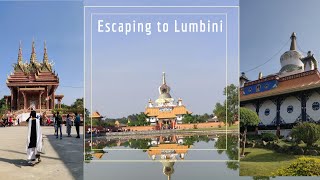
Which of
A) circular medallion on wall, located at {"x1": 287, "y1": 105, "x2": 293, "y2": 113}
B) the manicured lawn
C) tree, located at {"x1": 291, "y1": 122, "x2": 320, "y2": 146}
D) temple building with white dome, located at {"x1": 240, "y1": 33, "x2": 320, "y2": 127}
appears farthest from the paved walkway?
circular medallion on wall, located at {"x1": 287, "y1": 105, "x2": 293, "y2": 113}

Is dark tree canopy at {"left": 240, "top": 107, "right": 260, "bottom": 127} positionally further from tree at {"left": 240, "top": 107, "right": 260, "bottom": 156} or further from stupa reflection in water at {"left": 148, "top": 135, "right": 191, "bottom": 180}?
stupa reflection in water at {"left": 148, "top": 135, "right": 191, "bottom": 180}

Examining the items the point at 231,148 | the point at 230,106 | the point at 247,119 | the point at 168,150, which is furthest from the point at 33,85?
the point at 247,119

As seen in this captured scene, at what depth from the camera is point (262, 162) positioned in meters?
8.46

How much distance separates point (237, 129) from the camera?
9.37 metres

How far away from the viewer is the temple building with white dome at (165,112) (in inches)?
432

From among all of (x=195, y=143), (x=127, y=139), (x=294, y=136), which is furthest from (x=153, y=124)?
(x=294, y=136)

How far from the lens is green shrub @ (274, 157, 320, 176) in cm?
739

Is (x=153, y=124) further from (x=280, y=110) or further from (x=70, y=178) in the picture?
(x=70, y=178)

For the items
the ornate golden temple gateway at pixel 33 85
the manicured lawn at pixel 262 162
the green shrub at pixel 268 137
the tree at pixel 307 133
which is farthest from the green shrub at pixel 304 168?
the ornate golden temple gateway at pixel 33 85

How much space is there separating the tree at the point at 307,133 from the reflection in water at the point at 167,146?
148 cm

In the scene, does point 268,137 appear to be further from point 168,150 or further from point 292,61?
point 168,150

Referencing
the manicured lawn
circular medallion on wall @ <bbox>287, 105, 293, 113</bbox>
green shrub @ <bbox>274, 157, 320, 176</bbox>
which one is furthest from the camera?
circular medallion on wall @ <bbox>287, 105, 293, 113</bbox>

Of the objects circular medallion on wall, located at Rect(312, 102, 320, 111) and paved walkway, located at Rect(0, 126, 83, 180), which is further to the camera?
circular medallion on wall, located at Rect(312, 102, 320, 111)

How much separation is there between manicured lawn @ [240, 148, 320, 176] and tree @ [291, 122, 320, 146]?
1.49ft
